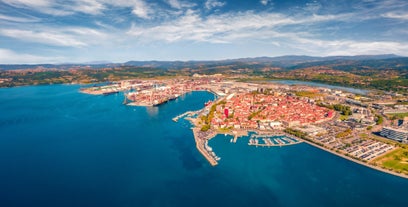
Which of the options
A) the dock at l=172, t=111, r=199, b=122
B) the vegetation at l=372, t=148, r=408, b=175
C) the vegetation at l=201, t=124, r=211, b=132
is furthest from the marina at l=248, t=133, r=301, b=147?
the dock at l=172, t=111, r=199, b=122

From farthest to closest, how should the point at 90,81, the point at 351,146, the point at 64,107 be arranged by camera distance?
the point at 90,81 → the point at 64,107 → the point at 351,146

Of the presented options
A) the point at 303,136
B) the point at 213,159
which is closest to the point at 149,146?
the point at 213,159

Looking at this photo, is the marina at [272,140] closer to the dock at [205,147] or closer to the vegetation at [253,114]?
the dock at [205,147]

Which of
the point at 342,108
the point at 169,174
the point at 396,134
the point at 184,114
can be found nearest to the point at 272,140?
the point at 169,174

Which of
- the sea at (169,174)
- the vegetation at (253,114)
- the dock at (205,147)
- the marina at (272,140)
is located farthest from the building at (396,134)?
the dock at (205,147)

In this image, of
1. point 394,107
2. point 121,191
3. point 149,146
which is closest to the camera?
point 121,191

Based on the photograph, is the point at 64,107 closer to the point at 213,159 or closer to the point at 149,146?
the point at 149,146
